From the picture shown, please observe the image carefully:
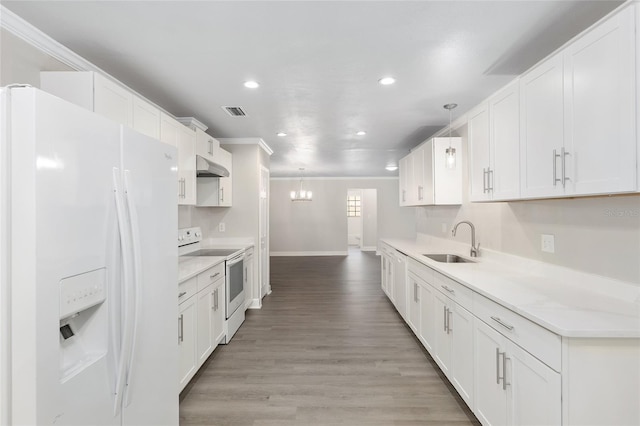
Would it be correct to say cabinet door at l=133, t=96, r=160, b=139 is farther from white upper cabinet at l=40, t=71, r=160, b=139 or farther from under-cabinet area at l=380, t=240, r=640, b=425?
under-cabinet area at l=380, t=240, r=640, b=425

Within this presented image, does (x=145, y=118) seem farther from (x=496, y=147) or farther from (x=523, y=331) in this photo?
(x=523, y=331)

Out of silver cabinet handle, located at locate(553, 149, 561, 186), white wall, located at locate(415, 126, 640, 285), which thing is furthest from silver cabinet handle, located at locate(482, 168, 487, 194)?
silver cabinet handle, located at locate(553, 149, 561, 186)

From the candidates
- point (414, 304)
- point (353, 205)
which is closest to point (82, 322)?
point (414, 304)

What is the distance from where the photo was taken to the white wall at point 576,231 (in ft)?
5.46

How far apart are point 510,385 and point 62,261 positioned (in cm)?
209

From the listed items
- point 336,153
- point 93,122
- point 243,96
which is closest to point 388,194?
point 336,153

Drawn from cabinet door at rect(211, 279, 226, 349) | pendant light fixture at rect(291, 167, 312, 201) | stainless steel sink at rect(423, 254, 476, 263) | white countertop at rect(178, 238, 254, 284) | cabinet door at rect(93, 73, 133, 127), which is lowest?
cabinet door at rect(211, 279, 226, 349)

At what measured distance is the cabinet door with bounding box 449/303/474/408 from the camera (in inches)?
81.6

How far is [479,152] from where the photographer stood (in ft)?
8.68

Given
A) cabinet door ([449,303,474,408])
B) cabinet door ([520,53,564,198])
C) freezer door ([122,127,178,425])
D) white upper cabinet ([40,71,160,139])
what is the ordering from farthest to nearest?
1. cabinet door ([449,303,474,408])
2. white upper cabinet ([40,71,160,139])
3. cabinet door ([520,53,564,198])
4. freezer door ([122,127,178,425])

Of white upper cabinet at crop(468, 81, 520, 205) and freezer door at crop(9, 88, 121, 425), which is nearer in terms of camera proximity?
freezer door at crop(9, 88, 121, 425)

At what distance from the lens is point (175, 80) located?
8.42 ft

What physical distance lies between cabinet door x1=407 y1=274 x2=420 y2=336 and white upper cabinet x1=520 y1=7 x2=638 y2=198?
1.63 m

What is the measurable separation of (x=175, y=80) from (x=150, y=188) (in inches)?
56.8
